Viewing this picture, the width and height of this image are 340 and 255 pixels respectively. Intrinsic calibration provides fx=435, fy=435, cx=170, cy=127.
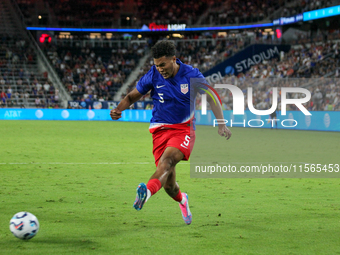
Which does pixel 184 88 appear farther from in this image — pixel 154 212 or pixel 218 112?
A: pixel 154 212

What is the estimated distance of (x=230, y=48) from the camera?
4491 cm

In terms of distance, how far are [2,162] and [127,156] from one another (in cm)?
367

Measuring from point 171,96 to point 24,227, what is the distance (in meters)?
2.31

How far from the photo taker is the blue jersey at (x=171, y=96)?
5.50 m

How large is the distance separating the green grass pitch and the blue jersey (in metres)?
1.38

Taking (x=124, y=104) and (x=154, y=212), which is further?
(x=154, y=212)

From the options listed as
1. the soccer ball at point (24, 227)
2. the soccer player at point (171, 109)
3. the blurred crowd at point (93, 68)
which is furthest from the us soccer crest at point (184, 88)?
the blurred crowd at point (93, 68)

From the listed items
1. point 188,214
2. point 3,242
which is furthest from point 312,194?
Answer: point 3,242

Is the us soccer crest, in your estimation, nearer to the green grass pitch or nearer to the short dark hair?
the short dark hair

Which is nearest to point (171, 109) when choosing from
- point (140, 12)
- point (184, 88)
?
point (184, 88)

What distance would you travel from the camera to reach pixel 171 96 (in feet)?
18.0

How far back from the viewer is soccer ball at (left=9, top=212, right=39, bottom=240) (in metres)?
4.77

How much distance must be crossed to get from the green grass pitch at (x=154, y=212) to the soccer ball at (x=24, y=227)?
0.10 meters

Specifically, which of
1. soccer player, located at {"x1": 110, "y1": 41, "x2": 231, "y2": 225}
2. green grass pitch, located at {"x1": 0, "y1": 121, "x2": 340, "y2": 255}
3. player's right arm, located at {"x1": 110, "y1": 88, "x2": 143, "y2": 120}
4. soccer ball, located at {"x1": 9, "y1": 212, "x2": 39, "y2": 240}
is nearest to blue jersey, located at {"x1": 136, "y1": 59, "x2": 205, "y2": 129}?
soccer player, located at {"x1": 110, "y1": 41, "x2": 231, "y2": 225}
